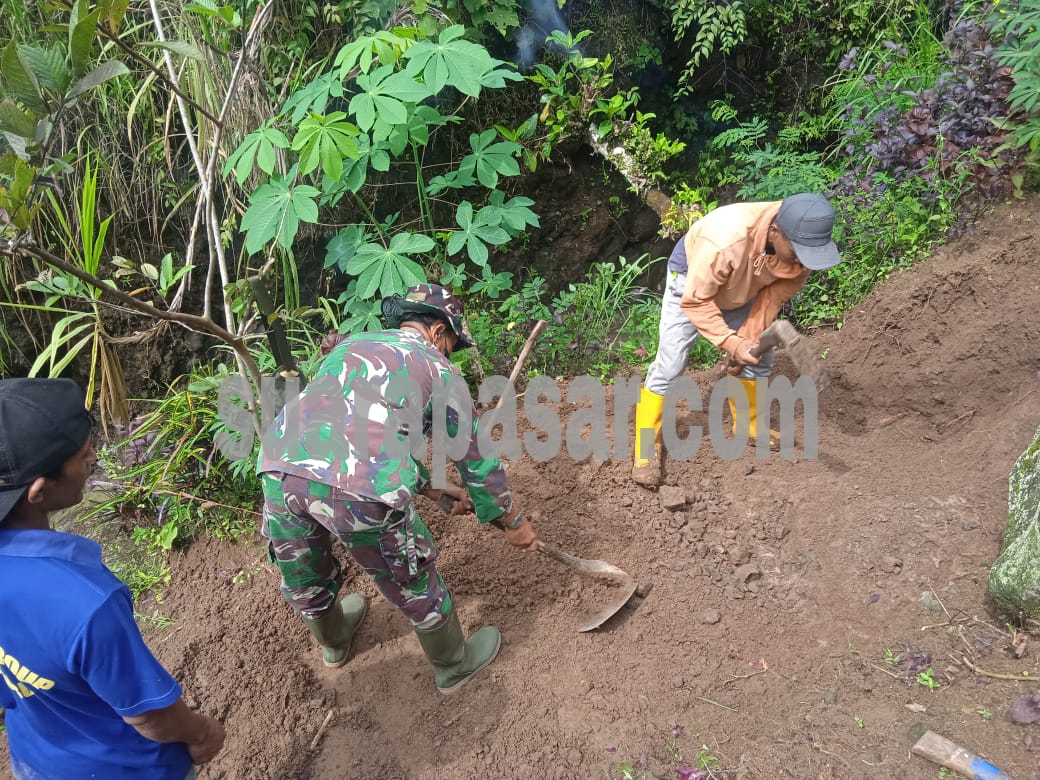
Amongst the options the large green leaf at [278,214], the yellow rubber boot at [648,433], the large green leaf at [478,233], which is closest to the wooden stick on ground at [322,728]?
the yellow rubber boot at [648,433]

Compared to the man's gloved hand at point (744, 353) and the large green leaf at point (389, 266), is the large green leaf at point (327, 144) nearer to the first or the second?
the large green leaf at point (389, 266)

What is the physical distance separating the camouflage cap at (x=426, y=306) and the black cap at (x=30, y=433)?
1091mm

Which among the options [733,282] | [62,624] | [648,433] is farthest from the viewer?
[648,433]

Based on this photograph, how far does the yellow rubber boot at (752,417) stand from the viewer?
338 centimetres

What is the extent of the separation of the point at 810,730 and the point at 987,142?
327 centimetres

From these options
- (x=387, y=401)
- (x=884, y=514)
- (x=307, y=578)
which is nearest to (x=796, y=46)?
(x=884, y=514)

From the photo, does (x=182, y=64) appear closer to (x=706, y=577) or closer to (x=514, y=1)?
(x=514, y=1)

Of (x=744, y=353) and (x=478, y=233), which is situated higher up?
(x=478, y=233)

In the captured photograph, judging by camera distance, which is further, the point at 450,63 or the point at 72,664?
the point at 450,63

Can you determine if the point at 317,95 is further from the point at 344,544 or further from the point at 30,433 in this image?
the point at 30,433

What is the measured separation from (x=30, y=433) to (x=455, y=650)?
1.60 m

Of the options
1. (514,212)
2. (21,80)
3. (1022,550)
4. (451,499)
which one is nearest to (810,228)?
(1022,550)

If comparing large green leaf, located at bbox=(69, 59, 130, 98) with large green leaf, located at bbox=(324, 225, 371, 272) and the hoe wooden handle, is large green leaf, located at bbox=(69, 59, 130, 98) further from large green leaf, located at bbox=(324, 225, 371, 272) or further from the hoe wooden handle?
the hoe wooden handle

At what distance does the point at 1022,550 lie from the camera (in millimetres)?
2174
